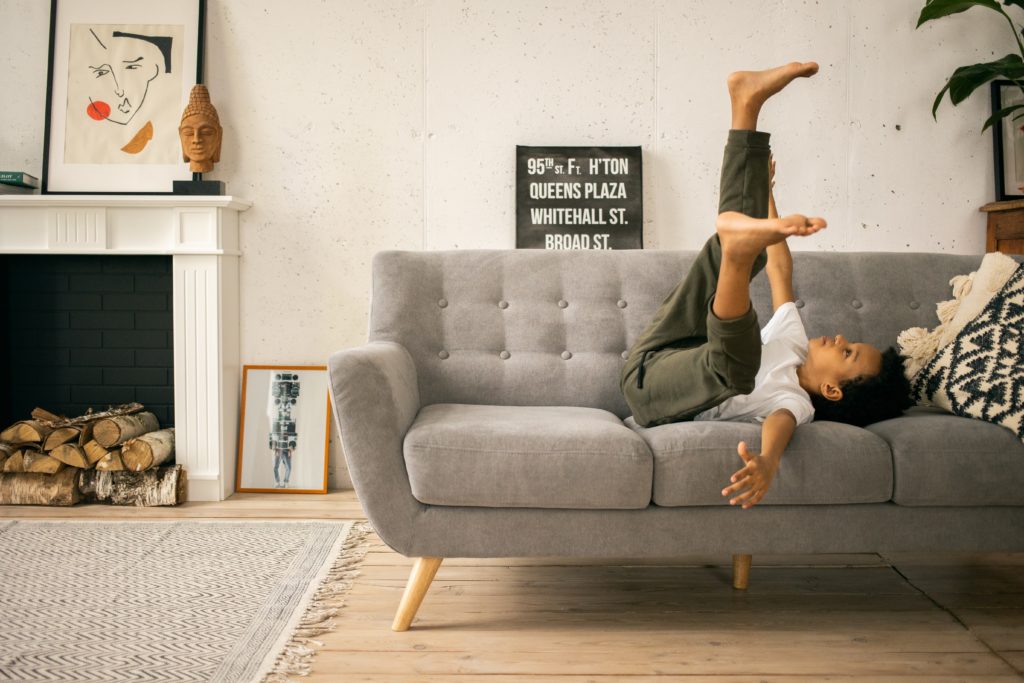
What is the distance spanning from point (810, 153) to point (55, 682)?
3.07m

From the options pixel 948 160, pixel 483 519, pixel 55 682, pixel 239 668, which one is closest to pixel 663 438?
pixel 483 519

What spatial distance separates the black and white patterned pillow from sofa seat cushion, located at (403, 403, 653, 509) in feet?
3.03

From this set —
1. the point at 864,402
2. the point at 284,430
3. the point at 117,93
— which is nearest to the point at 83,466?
the point at 284,430

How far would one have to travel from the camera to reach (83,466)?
2945mm

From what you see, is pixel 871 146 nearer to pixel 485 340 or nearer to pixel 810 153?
pixel 810 153

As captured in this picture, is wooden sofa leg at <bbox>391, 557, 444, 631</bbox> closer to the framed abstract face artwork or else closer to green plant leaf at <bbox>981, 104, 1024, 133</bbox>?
the framed abstract face artwork

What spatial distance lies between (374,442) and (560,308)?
90 cm

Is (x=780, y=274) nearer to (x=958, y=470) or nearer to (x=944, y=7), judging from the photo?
(x=958, y=470)

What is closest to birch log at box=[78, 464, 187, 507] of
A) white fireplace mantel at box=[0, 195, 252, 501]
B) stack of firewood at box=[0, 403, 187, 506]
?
stack of firewood at box=[0, 403, 187, 506]

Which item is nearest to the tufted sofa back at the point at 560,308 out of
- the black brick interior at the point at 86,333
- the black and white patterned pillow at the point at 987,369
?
the black and white patterned pillow at the point at 987,369

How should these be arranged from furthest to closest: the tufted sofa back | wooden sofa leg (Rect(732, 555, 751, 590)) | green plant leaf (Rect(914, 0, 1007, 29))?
green plant leaf (Rect(914, 0, 1007, 29)) → the tufted sofa back → wooden sofa leg (Rect(732, 555, 751, 590))

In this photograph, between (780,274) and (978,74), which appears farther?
(978,74)

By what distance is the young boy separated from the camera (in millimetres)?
1677

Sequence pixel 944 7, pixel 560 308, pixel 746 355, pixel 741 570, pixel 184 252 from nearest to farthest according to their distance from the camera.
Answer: pixel 746 355 < pixel 741 570 < pixel 560 308 < pixel 944 7 < pixel 184 252
